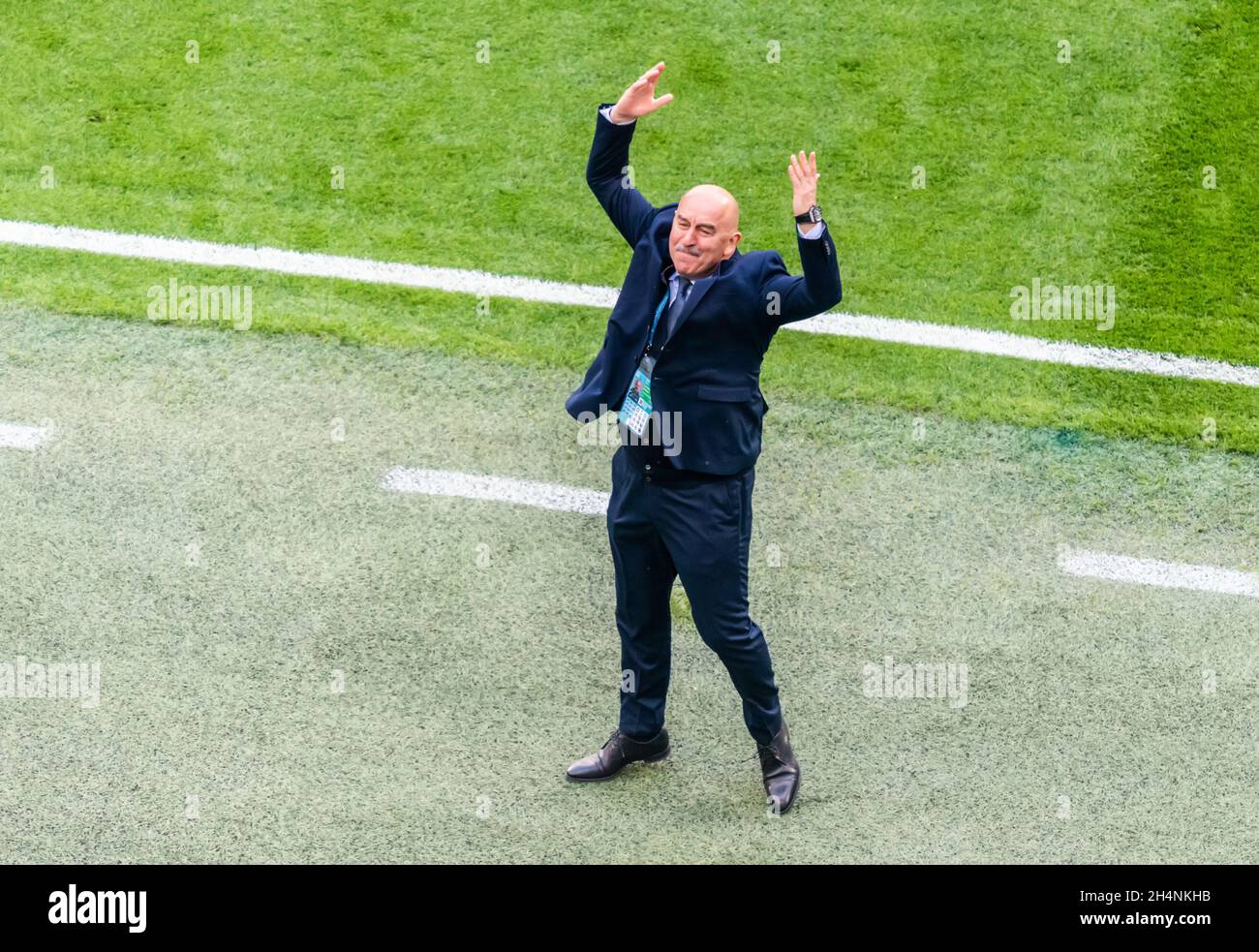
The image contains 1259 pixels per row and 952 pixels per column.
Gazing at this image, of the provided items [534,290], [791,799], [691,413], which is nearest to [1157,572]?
[791,799]

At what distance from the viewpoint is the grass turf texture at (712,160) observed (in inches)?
372

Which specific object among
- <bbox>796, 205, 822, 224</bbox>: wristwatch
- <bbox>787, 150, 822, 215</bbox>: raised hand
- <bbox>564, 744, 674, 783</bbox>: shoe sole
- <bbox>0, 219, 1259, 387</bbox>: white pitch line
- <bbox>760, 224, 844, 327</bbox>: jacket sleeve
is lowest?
<bbox>564, 744, 674, 783</bbox>: shoe sole

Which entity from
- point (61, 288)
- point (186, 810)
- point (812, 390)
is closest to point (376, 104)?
point (61, 288)

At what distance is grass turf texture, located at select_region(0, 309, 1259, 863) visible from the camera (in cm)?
708

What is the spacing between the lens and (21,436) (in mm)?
8742

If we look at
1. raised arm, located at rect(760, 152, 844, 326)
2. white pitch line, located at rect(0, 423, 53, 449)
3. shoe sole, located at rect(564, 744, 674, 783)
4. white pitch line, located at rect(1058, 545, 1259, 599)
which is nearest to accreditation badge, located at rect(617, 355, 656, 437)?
raised arm, located at rect(760, 152, 844, 326)

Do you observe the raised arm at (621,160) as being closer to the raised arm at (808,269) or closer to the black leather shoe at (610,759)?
the raised arm at (808,269)

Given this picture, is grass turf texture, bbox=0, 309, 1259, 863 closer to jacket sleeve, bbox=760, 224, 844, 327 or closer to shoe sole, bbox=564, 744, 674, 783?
shoe sole, bbox=564, 744, 674, 783

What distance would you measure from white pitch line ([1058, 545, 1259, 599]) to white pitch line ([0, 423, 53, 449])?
5.07 meters

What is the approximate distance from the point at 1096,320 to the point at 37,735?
585 centimetres

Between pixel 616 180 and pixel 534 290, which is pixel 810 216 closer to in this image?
pixel 616 180

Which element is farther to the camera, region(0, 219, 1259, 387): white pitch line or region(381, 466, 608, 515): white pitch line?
region(0, 219, 1259, 387): white pitch line

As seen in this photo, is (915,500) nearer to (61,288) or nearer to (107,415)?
(107,415)

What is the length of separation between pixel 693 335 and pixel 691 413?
295 millimetres
